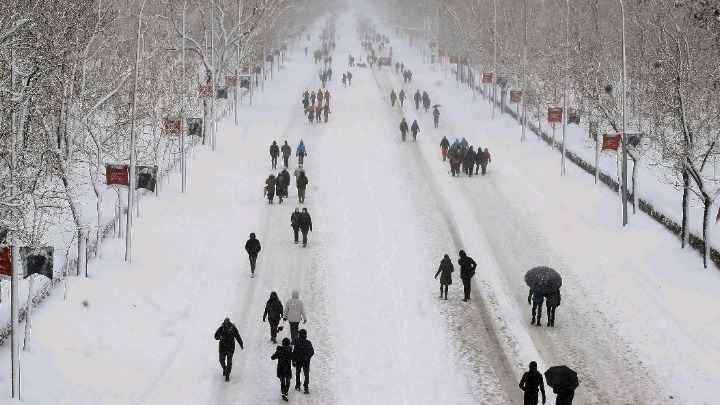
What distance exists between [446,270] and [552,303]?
3.16 meters

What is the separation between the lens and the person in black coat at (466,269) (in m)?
24.5

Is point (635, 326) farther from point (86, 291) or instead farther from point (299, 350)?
point (86, 291)

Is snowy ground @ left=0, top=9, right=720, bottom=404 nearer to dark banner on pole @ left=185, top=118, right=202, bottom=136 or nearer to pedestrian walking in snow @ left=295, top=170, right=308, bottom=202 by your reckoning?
pedestrian walking in snow @ left=295, top=170, right=308, bottom=202

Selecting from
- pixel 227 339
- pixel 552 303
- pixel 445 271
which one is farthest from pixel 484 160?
pixel 227 339

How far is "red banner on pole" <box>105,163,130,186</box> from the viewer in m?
26.9

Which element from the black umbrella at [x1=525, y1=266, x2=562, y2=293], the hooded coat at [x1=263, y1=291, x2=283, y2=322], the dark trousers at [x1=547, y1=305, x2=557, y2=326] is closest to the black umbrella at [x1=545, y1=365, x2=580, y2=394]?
the black umbrella at [x1=525, y1=266, x2=562, y2=293]

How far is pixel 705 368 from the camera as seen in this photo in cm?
2044

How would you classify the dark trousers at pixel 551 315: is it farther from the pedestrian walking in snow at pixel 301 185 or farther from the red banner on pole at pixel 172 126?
the red banner on pole at pixel 172 126

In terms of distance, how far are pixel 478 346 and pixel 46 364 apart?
931cm

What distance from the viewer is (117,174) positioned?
88.5 ft

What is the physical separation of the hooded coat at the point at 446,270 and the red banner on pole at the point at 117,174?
30.2ft

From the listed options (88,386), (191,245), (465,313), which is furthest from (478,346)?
(191,245)

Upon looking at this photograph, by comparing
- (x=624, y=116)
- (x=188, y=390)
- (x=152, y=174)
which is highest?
(x=624, y=116)

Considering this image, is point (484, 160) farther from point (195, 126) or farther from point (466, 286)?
A: point (466, 286)
